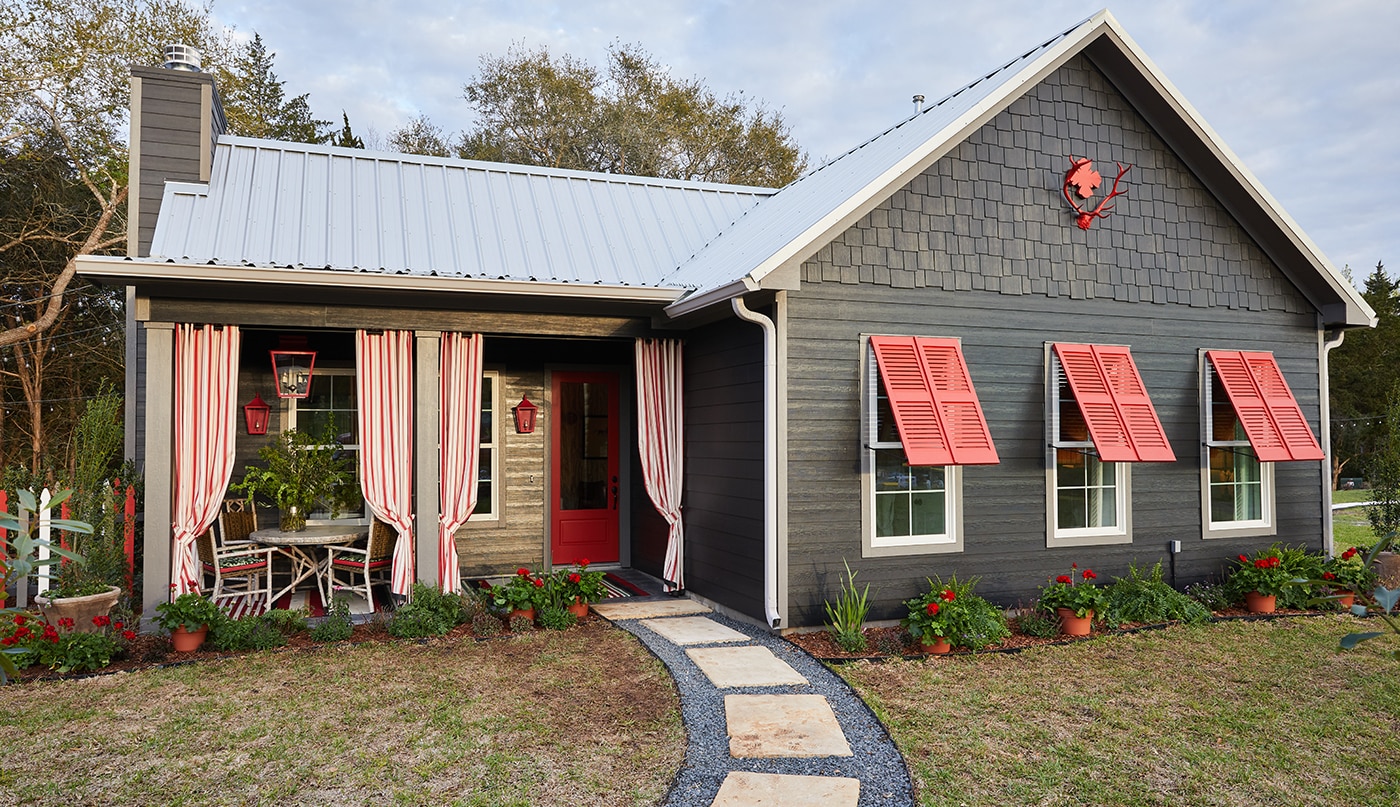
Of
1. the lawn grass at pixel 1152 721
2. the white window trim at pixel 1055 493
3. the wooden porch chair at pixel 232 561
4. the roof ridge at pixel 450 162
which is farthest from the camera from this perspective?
the roof ridge at pixel 450 162

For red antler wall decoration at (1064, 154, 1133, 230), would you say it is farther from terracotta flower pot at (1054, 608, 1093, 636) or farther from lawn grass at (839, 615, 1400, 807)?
lawn grass at (839, 615, 1400, 807)

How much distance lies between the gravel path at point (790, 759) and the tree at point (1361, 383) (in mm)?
24671

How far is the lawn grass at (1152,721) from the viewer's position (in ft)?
12.5

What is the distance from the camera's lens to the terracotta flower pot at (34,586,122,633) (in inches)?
234

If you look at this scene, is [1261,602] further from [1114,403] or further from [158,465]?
[158,465]

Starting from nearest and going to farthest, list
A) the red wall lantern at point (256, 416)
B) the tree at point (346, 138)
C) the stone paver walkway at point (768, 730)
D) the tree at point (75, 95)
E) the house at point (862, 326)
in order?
the stone paver walkway at point (768, 730) < the house at point (862, 326) < the red wall lantern at point (256, 416) < the tree at point (75, 95) < the tree at point (346, 138)

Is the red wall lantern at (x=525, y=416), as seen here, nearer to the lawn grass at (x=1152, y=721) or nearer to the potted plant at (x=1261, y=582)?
the lawn grass at (x=1152, y=721)

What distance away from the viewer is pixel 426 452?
680 cm

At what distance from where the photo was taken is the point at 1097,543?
7.20 meters

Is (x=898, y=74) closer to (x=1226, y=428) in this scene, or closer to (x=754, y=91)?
(x=754, y=91)

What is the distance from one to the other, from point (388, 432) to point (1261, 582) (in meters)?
7.04

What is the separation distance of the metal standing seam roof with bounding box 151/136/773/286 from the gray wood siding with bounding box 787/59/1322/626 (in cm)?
194

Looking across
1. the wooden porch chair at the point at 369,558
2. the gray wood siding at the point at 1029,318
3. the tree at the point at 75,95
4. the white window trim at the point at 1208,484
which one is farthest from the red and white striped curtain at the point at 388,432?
the tree at the point at 75,95

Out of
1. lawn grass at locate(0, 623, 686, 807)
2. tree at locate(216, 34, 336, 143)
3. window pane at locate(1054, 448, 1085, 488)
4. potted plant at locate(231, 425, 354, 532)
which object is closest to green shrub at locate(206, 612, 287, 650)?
lawn grass at locate(0, 623, 686, 807)
